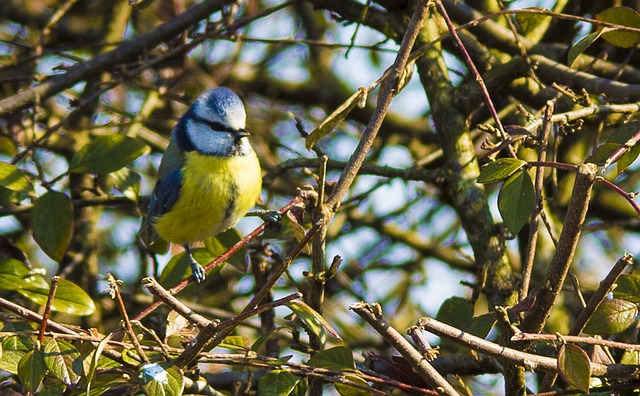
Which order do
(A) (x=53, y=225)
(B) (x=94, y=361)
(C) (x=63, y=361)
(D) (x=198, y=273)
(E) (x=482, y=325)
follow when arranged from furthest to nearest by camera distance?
(A) (x=53, y=225) → (D) (x=198, y=273) → (E) (x=482, y=325) → (C) (x=63, y=361) → (B) (x=94, y=361)

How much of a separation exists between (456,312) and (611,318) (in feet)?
1.33

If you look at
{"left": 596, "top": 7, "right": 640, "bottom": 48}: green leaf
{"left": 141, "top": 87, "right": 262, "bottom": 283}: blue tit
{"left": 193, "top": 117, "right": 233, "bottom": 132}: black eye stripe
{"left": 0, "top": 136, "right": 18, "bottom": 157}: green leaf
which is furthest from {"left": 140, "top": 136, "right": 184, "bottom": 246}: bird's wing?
{"left": 596, "top": 7, "right": 640, "bottom": 48}: green leaf

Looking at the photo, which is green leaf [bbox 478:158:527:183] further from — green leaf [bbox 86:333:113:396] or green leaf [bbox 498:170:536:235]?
green leaf [bbox 86:333:113:396]

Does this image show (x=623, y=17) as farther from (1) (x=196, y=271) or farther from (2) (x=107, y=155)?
(2) (x=107, y=155)

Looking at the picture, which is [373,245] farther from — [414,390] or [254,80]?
[414,390]

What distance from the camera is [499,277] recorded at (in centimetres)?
180

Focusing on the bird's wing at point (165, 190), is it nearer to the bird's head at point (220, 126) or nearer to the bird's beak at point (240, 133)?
the bird's head at point (220, 126)

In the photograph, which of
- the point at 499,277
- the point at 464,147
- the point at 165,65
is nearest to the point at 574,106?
the point at 464,147

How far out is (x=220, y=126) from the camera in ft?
7.38

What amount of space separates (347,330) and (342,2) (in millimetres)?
1379

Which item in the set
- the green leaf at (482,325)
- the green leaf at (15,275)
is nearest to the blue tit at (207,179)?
the green leaf at (15,275)

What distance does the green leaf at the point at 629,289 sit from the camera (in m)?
1.40

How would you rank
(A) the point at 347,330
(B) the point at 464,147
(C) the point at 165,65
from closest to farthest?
(B) the point at 464,147
(C) the point at 165,65
(A) the point at 347,330

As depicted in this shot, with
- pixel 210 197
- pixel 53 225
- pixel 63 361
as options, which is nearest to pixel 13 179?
pixel 53 225
